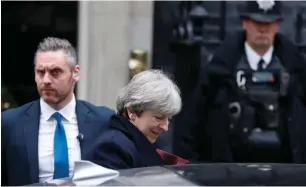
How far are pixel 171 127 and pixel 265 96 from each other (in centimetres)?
98

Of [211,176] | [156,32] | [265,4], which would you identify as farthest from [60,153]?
[156,32]

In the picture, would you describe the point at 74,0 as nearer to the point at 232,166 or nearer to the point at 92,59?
the point at 92,59

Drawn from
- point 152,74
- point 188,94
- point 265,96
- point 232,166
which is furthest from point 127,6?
point 232,166

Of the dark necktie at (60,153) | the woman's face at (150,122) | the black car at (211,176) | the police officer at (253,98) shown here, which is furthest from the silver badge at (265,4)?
the black car at (211,176)

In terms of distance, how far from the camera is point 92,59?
8727 mm

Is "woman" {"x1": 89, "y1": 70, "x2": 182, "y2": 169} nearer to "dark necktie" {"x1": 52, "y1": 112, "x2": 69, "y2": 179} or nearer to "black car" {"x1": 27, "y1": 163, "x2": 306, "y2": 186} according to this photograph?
"black car" {"x1": 27, "y1": 163, "x2": 306, "y2": 186}

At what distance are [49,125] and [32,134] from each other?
123 mm

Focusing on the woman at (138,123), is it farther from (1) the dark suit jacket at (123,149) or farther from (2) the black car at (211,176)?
(2) the black car at (211,176)

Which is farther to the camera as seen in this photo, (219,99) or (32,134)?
(219,99)

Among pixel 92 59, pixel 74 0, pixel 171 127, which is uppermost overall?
pixel 74 0

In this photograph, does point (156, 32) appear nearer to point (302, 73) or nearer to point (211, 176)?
point (302, 73)

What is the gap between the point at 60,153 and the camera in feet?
15.3

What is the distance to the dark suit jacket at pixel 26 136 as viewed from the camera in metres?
4.71

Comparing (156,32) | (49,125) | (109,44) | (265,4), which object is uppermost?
(265,4)
